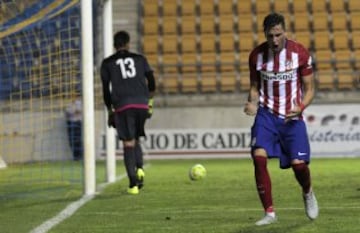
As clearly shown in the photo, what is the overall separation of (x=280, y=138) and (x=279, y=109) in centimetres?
21

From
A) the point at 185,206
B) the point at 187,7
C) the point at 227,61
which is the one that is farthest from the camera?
the point at 187,7

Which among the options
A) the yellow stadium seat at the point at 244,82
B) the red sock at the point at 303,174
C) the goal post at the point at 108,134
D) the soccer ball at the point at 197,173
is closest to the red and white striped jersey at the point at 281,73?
the red sock at the point at 303,174

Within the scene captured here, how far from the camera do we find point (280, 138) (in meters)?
6.21

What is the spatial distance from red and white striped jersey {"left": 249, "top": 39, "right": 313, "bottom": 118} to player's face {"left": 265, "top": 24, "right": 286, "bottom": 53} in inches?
3.6

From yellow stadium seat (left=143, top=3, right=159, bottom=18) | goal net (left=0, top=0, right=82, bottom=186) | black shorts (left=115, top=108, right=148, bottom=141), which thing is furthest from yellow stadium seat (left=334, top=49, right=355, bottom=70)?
black shorts (left=115, top=108, right=148, bottom=141)

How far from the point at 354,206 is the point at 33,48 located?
8646mm

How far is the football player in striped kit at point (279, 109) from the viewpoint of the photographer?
6.15 metres

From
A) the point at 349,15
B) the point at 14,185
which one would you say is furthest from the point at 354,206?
the point at 349,15

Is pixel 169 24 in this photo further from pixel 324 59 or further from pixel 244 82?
pixel 324 59

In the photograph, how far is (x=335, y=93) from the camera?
20.8m

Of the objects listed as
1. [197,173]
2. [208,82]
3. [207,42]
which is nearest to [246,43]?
[207,42]

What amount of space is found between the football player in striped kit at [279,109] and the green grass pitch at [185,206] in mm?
434

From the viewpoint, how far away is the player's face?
598cm

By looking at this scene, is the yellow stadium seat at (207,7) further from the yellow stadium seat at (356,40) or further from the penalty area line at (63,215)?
the penalty area line at (63,215)
